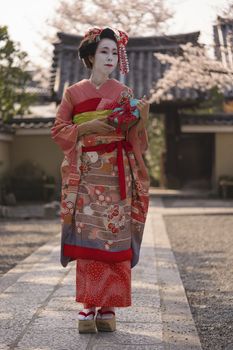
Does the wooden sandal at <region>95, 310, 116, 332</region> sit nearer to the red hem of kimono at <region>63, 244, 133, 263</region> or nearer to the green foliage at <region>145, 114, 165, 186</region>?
the red hem of kimono at <region>63, 244, 133, 263</region>

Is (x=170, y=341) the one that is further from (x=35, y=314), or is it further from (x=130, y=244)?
(x=35, y=314)

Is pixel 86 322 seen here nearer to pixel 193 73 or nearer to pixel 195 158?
pixel 193 73

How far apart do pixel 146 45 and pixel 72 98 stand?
15753 mm

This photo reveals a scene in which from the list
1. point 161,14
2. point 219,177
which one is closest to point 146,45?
point 219,177

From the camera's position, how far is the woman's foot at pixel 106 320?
13.5 feet

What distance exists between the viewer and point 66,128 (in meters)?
4.19

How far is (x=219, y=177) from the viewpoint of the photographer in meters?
17.7

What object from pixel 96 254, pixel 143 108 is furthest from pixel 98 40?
pixel 96 254

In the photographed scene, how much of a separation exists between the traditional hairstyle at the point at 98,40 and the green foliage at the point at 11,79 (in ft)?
32.6

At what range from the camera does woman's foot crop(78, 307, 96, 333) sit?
4074 mm

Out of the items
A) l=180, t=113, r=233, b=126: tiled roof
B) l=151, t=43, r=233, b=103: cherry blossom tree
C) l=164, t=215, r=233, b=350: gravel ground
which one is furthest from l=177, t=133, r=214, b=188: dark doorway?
l=164, t=215, r=233, b=350: gravel ground

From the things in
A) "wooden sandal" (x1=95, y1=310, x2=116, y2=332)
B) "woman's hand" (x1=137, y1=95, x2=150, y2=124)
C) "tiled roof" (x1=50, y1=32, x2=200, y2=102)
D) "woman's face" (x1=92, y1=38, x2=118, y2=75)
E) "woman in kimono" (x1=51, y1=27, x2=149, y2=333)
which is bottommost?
"wooden sandal" (x1=95, y1=310, x2=116, y2=332)

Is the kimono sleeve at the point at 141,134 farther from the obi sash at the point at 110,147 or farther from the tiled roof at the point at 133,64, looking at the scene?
the tiled roof at the point at 133,64

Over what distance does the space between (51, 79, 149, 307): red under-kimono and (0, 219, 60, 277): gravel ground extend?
8.72 ft
